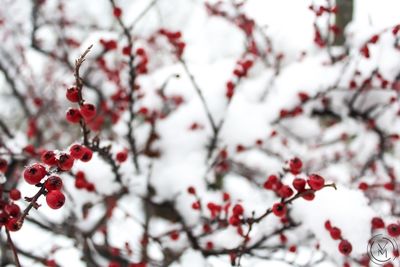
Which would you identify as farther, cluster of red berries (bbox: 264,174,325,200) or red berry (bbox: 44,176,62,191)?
cluster of red berries (bbox: 264,174,325,200)

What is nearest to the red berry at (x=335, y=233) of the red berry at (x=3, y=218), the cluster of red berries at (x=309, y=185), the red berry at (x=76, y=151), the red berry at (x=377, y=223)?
the red berry at (x=377, y=223)

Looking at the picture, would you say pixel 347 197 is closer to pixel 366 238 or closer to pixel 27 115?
pixel 366 238

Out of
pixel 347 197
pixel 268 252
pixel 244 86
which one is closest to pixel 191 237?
pixel 268 252

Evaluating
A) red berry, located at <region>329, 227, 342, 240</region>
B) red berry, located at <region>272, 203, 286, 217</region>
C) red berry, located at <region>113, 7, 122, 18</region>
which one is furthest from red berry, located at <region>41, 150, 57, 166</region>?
red berry, located at <region>113, 7, 122, 18</region>

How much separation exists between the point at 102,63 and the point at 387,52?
8.86 ft

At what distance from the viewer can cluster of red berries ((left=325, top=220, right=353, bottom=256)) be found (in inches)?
74.0

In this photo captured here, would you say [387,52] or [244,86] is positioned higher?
[244,86]

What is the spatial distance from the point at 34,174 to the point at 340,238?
5.14 ft

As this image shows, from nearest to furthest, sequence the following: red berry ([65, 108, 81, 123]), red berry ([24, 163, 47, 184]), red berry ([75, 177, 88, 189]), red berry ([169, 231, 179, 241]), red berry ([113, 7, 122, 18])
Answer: red berry ([24, 163, 47, 184]) → red berry ([65, 108, 81, 123]) → red berry ([75, 177, 88, 189]) → red berry ([113, 7, 122, 18]) → red berry ([169, 231, 179, 241])

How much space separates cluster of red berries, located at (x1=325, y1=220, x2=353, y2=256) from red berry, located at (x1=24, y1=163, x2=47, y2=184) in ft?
4.81

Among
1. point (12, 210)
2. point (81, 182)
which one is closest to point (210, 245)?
point (81, 182)

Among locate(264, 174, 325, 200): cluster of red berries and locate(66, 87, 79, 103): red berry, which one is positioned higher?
locate(66, 87, 79, 103): red berry

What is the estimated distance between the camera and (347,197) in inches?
88.0

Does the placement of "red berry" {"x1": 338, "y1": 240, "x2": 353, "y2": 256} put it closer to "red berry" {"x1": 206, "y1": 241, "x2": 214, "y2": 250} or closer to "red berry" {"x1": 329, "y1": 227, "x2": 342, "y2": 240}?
"red berry" {"x1": 329, "y1": 227, "x2": 342, "y2": 240}
